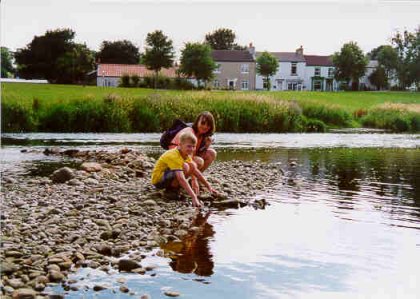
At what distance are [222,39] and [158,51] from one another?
48.9 meters

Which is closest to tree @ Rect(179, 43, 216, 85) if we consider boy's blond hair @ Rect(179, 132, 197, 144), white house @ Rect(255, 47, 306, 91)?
white house @ Rect(255, 47, 306, 91)

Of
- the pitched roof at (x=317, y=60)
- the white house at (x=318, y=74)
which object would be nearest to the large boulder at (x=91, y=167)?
the white house at (x=318, y=74)

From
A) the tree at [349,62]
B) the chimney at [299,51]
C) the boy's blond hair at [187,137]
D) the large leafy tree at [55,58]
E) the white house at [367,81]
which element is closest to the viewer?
the boy's blond hair at [187,137]

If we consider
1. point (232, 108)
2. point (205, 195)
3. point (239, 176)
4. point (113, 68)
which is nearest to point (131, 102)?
point (232, 108)

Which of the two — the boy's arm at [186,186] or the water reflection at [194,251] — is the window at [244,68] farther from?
the water reflection at [194,251]

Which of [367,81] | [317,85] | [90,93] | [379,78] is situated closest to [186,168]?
[90,93]

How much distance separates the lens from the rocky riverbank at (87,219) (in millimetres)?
6684

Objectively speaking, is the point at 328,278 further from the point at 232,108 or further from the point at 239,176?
the point at 232,108

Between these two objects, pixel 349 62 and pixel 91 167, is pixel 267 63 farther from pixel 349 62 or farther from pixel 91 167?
pixel 91 167

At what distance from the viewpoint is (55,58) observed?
7450 centimetres

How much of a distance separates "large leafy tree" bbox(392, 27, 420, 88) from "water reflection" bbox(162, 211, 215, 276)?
81.3 m

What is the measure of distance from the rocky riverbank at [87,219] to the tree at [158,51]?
56201mm

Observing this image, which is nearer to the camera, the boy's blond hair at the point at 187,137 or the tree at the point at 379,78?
the boy's blond hair at the point at 187,137

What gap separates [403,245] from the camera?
843cm
